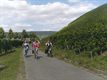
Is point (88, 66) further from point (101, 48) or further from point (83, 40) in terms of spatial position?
point (83, 40)

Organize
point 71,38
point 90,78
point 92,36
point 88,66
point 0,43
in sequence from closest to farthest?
1. point 90,78
2. point 88,66
3. point 92,36
4. point 71,38
5. point 0,43

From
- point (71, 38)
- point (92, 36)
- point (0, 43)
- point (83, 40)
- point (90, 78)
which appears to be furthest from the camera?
point (0, 43)

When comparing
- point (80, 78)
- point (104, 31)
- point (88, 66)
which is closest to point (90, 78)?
point (80, 78)

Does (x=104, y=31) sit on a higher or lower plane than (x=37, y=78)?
higher

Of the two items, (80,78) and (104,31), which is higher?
(104,31)

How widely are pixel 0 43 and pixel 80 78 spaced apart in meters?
54.2

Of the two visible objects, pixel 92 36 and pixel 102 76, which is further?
pixel 92 36

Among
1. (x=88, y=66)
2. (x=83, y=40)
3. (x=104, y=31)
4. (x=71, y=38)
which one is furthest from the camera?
(x=71, y=38)

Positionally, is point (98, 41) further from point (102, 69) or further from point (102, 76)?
point (102, 76)

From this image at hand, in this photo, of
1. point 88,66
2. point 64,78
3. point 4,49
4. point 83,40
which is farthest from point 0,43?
point 64,78

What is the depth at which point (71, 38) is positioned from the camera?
45625mm

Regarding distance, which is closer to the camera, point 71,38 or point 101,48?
point 101,48

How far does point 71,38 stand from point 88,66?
72.2 ft

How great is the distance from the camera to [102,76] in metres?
18.7
